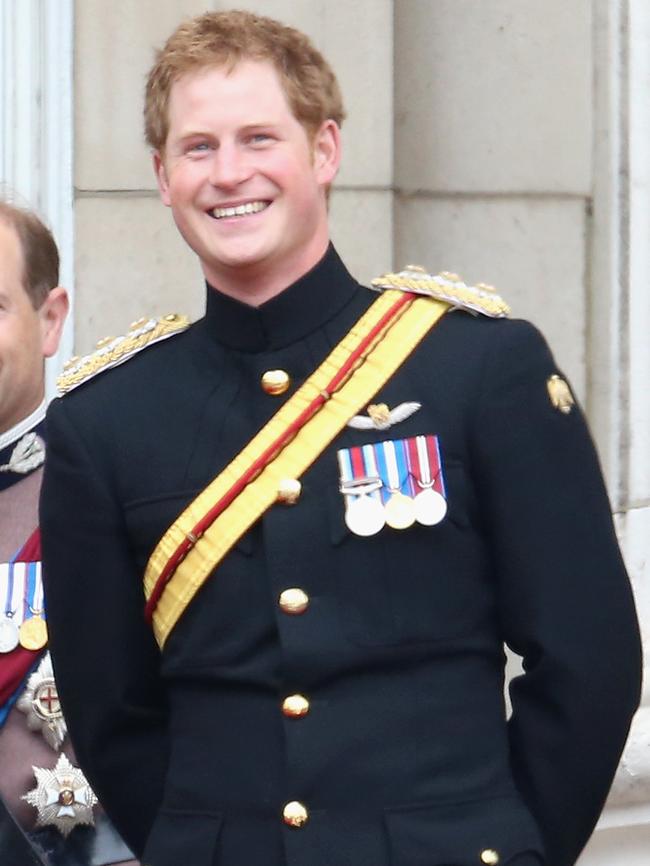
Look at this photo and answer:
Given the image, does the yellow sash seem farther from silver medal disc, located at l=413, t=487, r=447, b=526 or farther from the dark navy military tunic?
silver medal disc, located at l=413, t=487, r=447, b=526

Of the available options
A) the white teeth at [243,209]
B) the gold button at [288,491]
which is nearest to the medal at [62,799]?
the gold button at [288,491]

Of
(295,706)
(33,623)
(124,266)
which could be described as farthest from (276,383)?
(124,266)

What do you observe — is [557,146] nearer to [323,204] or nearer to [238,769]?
[323,204]

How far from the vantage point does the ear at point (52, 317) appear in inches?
142

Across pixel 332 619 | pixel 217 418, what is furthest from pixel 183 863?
pixel 217 418

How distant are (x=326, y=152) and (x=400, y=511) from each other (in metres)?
0.49

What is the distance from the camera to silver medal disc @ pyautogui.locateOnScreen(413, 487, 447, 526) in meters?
2.82

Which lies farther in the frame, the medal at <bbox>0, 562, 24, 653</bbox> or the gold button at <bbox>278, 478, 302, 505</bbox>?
the medal at <bbox>0, 562, 24, 653</bbox>

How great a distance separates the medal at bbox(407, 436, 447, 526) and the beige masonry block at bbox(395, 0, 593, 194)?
2.35m

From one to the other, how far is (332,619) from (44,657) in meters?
0.71

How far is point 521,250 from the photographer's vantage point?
513cm

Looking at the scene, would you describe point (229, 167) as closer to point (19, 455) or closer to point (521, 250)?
point (19, 455)

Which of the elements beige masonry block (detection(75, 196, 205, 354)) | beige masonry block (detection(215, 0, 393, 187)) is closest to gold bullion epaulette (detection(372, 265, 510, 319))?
beige masonry block (detection(75, 196, 205, 354))

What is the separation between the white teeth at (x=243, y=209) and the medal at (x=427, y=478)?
341mm
